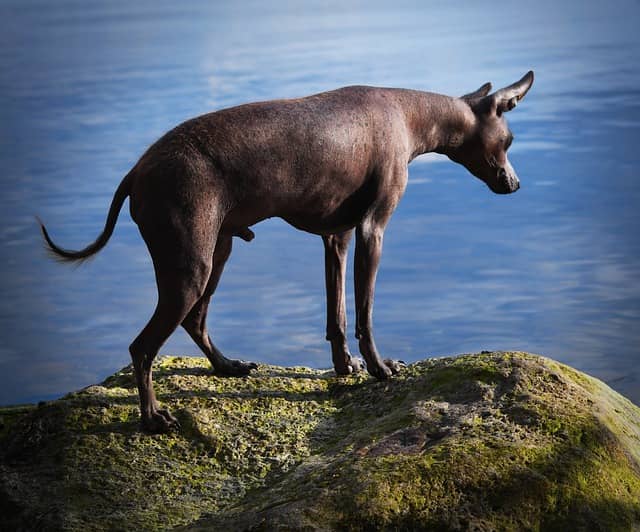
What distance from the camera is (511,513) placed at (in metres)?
4.75

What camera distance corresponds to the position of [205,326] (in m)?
6.88

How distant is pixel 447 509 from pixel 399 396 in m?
1.49

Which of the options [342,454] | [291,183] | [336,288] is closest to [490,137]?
[336,288]

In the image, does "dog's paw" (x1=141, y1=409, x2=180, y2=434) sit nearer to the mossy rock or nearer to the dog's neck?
the mossy rock

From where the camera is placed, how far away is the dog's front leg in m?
7.08

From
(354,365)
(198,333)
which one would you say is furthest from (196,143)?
(354,365)

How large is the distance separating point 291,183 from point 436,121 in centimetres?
139

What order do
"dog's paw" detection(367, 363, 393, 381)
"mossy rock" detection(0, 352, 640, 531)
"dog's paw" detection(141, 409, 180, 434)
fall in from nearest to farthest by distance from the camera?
1. "mossy rock" detection(0, 352, 640, 531)
2. "dog's paw" detection(141, 409, 180, 434)
3. "dog's paw" detection(367, 363, 393, 381)

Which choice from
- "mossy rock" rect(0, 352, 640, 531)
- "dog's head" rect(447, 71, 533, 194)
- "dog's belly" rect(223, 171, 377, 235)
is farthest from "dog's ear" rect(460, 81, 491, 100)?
"mossy rock" rect(0, 352, 640, 531)

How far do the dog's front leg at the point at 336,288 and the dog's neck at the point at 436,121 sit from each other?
31.2 inches

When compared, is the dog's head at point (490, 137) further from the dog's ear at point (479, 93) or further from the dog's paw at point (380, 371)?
the dog's paw at point (380, 371)

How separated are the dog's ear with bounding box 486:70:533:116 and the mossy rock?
74.9 inches

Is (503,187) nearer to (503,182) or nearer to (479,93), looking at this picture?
(503,182)

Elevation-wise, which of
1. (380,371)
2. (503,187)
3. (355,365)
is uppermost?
(503,187)
